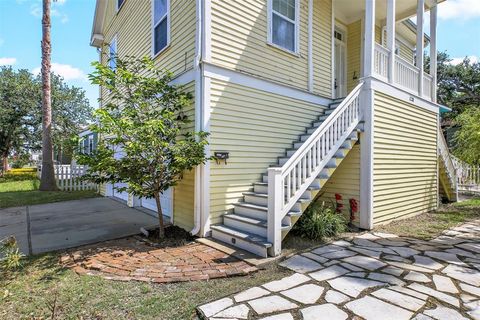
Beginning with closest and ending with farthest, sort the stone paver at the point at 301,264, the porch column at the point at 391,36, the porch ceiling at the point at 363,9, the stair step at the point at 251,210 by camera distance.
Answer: the stone paver at the point at 301,264 → the stair step at the point at 251,210 → the porch column at the point at 391,36 → the porch ceiling at the point at 363,9

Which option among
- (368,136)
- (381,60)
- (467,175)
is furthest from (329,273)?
(467,175)

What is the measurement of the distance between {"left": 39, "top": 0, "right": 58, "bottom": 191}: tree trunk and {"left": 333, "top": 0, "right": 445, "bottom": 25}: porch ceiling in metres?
11.8

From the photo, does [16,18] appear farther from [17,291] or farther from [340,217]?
[340,217]

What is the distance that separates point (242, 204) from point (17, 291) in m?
3.49

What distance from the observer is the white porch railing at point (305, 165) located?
4324mm

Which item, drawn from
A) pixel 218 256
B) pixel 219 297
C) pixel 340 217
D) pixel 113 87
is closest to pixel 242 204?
pixel 218 256

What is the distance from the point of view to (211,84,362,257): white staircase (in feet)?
14.3

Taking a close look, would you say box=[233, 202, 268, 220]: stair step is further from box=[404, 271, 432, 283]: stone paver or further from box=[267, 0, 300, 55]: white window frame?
box=[267, 0, 300, 55]: white window frame

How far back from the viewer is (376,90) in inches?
251

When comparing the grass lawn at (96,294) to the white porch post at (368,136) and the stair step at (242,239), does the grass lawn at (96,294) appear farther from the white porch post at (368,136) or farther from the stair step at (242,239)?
the white porch post at (368,136)

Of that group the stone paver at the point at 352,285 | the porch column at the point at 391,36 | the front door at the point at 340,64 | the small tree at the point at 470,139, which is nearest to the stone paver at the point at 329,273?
the stone paver at the point at 352,285

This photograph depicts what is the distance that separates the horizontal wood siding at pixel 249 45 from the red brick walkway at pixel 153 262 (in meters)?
3.51

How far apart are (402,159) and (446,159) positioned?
3.66 meters

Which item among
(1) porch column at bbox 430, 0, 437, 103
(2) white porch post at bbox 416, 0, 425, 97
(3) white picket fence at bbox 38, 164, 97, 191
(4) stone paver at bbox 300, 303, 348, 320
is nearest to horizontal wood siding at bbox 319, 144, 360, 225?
(2) white porch post at bbox 416, 0, 425, 97
